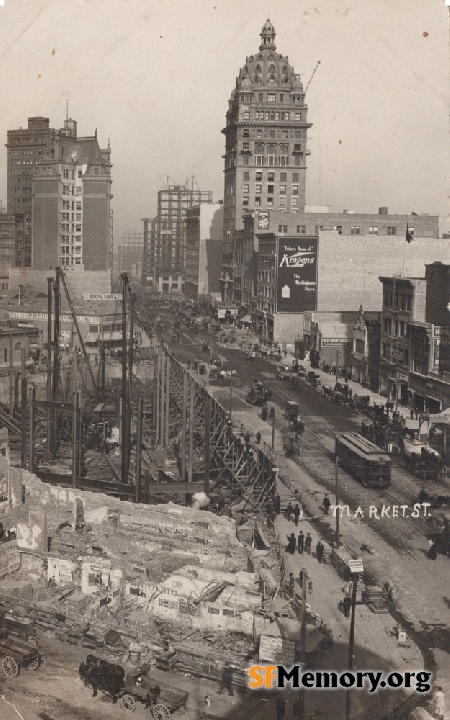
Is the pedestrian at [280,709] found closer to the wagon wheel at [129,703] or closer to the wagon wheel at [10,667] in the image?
the wagon wheel at [129,703]

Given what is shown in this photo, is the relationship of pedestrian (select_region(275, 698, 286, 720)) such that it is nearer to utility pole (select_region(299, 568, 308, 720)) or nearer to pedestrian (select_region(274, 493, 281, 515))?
utility pole (select_region(299, 568, 308, 720))

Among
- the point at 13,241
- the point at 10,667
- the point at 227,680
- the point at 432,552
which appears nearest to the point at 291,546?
the point at 432,552

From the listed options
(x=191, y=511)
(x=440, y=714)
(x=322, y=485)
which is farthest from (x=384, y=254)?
(x=440, y=714)

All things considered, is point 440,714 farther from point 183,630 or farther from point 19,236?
point 19,236

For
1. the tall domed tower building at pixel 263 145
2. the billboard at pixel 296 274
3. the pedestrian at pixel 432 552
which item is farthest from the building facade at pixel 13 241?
the pedestrian at pixel 432 552

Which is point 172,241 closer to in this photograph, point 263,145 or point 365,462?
point 263,145
